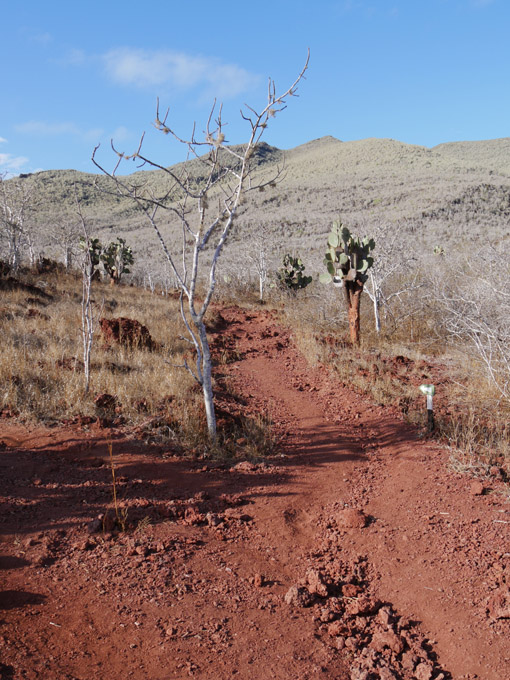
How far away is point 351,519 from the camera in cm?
359

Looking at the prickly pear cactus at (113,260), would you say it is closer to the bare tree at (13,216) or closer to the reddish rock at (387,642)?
the bare tree at (13,216)

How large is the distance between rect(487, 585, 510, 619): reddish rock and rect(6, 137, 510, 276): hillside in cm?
1191

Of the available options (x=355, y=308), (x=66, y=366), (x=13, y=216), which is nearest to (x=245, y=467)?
(x=66, y=366)

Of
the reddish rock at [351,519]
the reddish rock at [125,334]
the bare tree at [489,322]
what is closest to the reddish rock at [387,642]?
the reddish rock at [351,519]

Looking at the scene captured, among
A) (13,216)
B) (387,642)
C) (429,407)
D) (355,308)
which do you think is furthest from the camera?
(13,216)

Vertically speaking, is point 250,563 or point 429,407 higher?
point 429,407

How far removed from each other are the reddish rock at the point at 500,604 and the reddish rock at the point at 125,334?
22.0 ft

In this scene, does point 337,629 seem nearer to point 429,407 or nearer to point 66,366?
point 429,407

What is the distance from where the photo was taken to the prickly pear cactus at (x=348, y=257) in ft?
30.9

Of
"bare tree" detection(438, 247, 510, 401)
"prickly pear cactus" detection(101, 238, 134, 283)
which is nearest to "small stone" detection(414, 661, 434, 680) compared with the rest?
"bare tree" detection(438, 247, 510, 401)

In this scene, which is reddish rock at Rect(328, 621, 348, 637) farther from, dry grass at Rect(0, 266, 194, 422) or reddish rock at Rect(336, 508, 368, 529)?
dry grass at Rect(0, 266, 194, 422)

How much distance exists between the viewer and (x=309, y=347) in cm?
921

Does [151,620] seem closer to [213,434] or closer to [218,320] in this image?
[213,434]

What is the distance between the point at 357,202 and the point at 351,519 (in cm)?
4061
